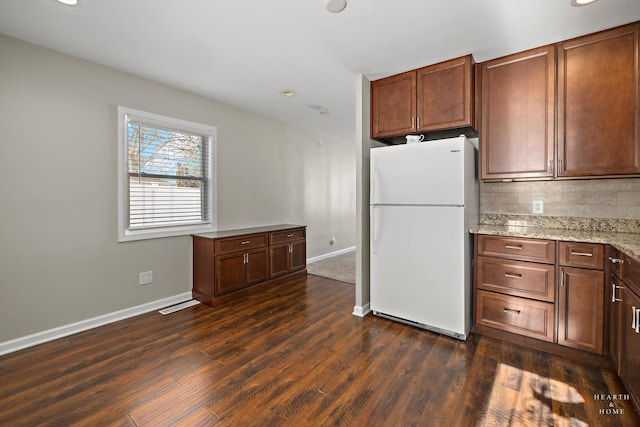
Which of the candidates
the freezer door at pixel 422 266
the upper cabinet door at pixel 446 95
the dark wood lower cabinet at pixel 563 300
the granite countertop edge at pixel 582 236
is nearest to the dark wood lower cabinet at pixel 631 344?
the dark wood lower cabinet at pixel 563 300

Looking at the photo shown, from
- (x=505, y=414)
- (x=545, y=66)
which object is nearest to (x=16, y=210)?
(x=505, y=414)

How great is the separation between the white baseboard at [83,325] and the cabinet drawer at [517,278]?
10.1 feet

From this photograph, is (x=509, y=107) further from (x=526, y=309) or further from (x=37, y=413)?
(x=37, y=413)

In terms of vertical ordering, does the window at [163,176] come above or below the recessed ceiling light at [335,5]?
below

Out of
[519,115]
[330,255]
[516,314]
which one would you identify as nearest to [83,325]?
[516,314]

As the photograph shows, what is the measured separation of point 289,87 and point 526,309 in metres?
3.03

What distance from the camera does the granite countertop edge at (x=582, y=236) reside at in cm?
178

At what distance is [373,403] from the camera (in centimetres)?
175

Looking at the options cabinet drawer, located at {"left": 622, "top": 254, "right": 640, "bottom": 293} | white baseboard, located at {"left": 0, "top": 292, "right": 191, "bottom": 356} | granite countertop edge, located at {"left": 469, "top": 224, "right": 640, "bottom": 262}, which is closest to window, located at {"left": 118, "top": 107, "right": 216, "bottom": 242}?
white baseboard, located at {"left": 0, "top": 292, "right": 191, "bottom": 356}

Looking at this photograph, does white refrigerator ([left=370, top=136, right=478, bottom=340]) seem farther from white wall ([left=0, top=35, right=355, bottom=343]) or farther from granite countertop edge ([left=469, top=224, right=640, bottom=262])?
white wall ([left=0, top=35, right=355, bottom=343])

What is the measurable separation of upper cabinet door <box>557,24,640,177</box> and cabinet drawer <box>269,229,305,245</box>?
3044 mm

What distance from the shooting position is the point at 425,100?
2756 mm

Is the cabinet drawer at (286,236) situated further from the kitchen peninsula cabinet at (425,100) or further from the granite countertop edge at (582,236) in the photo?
the granite countertop edge at (582,236)

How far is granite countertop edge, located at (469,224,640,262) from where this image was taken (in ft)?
5.85
